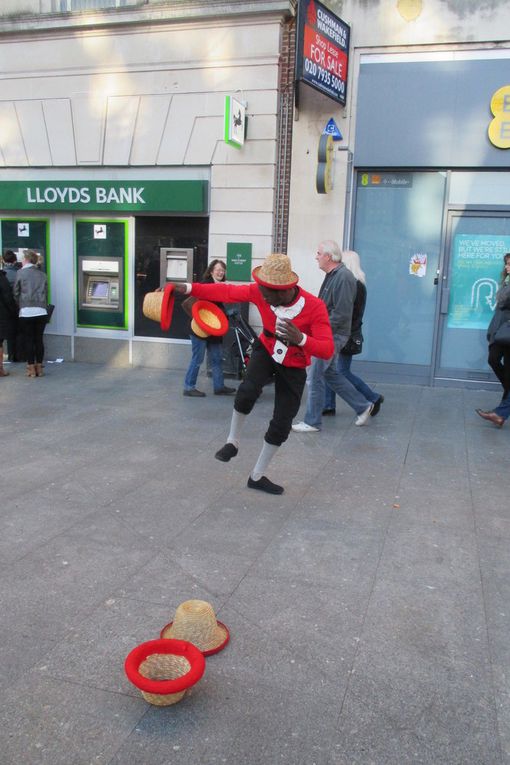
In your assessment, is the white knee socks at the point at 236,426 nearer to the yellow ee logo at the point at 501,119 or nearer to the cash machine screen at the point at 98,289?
the yellow ee logo at the point at 501,119

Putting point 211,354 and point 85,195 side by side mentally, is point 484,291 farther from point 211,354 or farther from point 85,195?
point 85,195

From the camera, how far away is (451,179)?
9727 mm

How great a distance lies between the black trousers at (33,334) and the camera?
32.8 feet

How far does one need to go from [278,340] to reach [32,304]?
19.9 ft

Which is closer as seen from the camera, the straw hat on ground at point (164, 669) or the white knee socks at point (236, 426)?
the straw hat on ground at point (164, 669)

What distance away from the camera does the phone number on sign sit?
29.3 feet

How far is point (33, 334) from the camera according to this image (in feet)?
32.9

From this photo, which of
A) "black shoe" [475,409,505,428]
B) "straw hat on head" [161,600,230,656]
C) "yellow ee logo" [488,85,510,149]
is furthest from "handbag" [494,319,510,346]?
"straw hat on head" [161,600,230,656]

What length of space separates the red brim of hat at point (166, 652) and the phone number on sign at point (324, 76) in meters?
7.98

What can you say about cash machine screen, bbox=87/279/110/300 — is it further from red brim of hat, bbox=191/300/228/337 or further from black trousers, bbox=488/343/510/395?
black trousers, bbox=488/343/510/395

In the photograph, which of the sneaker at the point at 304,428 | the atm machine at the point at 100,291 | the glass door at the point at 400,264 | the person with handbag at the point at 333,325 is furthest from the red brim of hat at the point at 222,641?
the atm machine at the point at 100,291

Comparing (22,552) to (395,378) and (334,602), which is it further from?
(395,378)

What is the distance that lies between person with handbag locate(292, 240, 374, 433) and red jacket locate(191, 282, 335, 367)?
1.86 m

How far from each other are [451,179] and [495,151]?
0.67 metres
